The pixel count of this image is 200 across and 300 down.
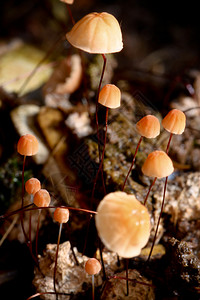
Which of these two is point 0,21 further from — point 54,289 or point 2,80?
point 54,289

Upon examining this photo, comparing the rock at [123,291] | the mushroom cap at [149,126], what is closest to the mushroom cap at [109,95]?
the mushroom cap at [149,126]

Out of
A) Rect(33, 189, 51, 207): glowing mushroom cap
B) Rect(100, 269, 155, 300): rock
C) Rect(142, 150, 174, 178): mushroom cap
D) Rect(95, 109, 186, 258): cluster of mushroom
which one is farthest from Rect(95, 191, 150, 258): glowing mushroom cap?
Rect(100, 269, 155, 300): rock

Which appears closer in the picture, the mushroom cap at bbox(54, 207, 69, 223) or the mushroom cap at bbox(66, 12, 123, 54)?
the mushroom cap at bbox(66, 12, 123, 54)

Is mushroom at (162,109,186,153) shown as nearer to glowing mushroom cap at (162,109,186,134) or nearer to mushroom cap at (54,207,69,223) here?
glowing mushroom cap at (162,109,186,134)

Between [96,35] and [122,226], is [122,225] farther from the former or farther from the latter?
[96,35]

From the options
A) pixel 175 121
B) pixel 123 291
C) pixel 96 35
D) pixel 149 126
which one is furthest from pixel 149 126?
pixel 123 291

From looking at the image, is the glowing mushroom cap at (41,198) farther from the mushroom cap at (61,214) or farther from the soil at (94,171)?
the soil at (94,171)

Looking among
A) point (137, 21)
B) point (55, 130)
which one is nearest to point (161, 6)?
point (137, 21)
